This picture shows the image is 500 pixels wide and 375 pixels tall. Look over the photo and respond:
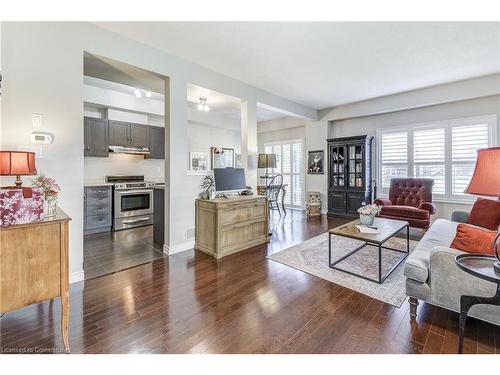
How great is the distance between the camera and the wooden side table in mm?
1388

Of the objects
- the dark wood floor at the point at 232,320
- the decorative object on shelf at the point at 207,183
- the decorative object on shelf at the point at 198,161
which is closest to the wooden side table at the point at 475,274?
the dark wood floor at the point at 232,320

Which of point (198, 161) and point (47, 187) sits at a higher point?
point (198, 161)

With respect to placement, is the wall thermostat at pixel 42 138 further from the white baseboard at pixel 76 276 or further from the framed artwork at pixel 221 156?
the framed artwork at pixel 221 156

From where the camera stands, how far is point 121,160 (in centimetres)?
558

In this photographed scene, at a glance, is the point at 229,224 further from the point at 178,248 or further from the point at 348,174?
the point at 348,174

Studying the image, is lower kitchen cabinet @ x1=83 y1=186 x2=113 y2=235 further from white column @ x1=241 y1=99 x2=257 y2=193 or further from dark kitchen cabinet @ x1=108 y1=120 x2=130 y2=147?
white column @ x1=241 y1=99 x2=257 y2=193

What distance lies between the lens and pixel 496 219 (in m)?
2.73

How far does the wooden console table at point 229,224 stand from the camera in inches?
134

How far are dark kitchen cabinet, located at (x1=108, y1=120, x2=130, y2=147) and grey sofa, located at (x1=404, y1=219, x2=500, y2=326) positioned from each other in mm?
5488

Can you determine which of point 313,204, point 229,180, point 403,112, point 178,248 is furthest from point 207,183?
point 403,112

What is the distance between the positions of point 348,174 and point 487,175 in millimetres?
4716

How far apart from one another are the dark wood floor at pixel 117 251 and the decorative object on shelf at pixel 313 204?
3.94m
